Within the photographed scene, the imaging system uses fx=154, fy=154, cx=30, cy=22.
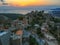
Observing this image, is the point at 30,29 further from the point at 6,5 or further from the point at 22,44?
the point at 6,5

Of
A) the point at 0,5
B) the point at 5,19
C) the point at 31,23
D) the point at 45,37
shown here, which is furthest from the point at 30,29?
the point at 0,5

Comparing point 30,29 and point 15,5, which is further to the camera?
point 30,29

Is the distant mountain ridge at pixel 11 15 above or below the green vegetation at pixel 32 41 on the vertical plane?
above

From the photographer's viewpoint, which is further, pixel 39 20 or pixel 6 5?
pixel 39 20

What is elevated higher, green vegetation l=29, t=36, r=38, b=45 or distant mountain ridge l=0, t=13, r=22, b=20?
distant mountain ridge l=0, t=13, r=22, b=20

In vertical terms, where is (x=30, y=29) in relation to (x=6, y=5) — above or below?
below

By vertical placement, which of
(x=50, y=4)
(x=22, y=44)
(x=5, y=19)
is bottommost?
(x=22, y=44)

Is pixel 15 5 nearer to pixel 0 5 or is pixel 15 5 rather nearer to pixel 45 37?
pixel 0 5

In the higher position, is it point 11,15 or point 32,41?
point 11,15

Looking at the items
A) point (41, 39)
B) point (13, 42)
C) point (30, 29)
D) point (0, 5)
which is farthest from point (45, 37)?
point (0, 5)
